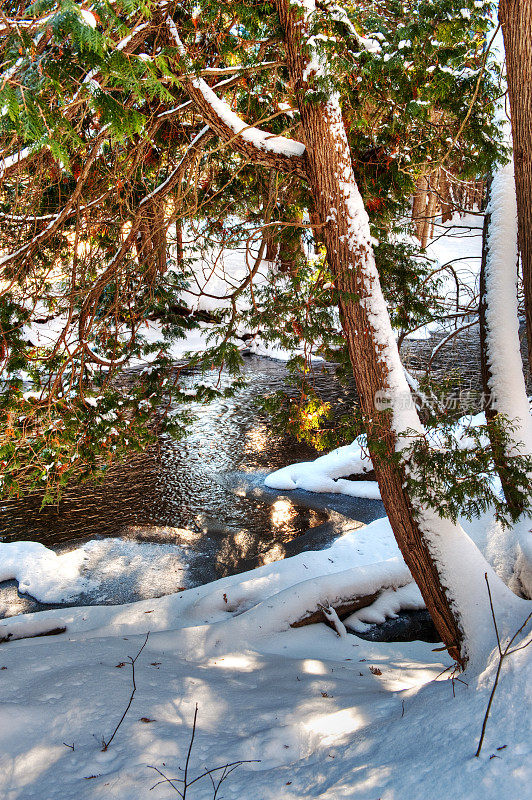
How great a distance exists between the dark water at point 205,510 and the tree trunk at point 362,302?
3122 mm

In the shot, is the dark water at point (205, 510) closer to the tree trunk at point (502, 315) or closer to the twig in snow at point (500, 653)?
the tree trunk at point (502, 315)

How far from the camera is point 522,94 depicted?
331 cm

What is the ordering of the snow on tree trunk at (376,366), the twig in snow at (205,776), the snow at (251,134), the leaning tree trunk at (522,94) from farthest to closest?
the snow at (251,134), the snow on tree trunk at (376,366), the leaning tree trunk at (522,94), the twig in snow at (205,776)

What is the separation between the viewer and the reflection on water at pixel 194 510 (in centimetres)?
767

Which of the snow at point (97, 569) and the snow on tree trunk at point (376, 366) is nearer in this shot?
the snow on tree trunk at point (376, 366)

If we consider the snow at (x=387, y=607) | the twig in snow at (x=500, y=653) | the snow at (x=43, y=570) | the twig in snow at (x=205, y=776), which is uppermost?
the twig in snow at (x=500, y=653)

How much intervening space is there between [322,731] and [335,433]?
208 cm

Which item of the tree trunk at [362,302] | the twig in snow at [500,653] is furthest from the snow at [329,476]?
the twig in snow at [500,653]

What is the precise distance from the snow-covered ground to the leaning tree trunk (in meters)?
2.46

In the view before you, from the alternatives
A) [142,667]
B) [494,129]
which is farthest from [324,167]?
[142,667]

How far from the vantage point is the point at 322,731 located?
10.0 feet

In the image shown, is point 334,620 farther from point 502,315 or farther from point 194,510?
point 194,510

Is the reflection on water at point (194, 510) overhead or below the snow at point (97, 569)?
overhead

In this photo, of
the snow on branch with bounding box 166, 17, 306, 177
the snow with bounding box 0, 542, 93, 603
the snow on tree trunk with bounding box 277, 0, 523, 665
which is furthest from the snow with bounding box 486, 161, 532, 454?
the snow with bounding box 0, 542, 93, 603
